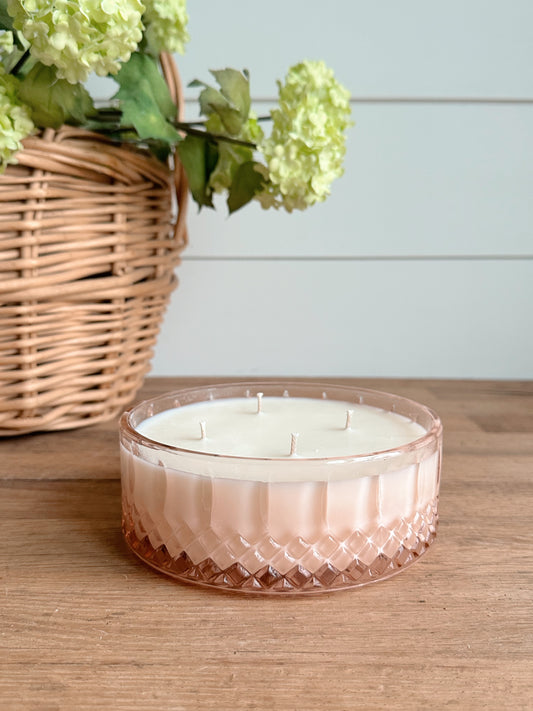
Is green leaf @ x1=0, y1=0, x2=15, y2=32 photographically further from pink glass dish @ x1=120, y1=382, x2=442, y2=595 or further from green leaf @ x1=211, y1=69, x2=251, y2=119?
pink glass dish @ x1=120, y1=382, x2=442, y2=595

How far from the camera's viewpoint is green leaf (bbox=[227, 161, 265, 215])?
2.27 ft

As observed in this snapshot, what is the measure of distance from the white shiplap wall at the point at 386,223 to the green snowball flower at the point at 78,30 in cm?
44

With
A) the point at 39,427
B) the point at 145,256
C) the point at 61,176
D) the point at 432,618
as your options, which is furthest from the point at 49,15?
the point at 432,618

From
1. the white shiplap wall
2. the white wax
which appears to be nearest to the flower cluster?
the white wax

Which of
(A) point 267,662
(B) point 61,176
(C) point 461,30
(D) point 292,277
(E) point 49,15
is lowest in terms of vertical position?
(A) point 267,662

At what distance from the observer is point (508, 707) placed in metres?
0.31

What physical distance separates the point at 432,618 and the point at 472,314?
2.31 ft

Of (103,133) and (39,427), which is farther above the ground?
(103,133)

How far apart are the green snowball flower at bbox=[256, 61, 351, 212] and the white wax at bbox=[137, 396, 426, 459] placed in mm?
196

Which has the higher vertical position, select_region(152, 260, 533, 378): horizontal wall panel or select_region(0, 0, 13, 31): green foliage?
select_region(0, 0, 13, 31): green foliage

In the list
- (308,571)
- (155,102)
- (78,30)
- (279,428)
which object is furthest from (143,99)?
(308,571)

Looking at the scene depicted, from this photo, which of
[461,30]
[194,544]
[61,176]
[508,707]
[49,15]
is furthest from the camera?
[461,30]

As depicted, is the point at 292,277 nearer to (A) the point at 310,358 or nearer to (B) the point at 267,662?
(A) the point at 310,358

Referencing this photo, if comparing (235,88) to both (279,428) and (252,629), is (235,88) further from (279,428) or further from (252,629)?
(252,629)
